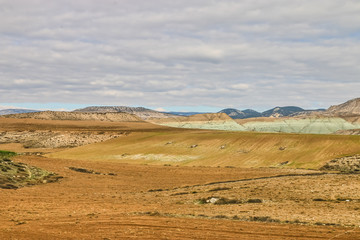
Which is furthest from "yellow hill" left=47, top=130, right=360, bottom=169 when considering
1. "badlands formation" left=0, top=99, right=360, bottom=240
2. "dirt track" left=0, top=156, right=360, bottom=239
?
"dirt track" left=0, top=156, right=360, bottom=239

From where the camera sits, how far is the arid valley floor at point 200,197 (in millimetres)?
23812

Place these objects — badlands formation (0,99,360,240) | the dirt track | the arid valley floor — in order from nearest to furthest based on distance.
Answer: the dirt track, the arid valley floor, badlands formation (0,99,360,240)

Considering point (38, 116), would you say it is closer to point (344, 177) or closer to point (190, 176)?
point (190, 176)

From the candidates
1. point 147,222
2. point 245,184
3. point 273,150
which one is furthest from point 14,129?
point 147,222

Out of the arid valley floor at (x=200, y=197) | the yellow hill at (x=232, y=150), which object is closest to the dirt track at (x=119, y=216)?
the arid valley floor at (x=200, y=197)

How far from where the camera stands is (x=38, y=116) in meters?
198

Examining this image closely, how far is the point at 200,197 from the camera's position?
37.2 metres

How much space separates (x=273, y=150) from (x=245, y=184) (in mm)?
34330

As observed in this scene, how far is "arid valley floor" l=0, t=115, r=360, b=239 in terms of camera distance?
78.1ft

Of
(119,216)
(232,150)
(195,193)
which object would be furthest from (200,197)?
(232,150)

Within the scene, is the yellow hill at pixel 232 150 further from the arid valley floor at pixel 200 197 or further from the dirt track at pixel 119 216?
the dirt track at pixel 119 216

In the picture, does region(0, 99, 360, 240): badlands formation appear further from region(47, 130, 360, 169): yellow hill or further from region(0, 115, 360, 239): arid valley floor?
region(47, 130, 360, 169): yellow hill

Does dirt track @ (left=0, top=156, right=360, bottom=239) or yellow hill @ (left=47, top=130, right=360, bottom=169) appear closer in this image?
dirt track @ (left=0, top=156, right=360, bottom=239)

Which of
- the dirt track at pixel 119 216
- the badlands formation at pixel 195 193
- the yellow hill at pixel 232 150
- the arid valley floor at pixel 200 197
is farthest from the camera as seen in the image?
the yellow hill at pixel 232 150
